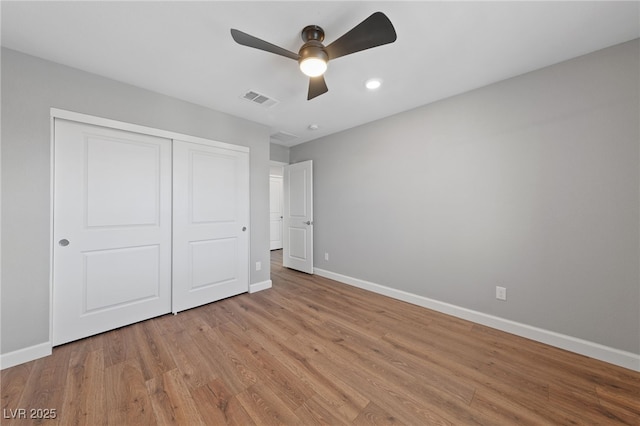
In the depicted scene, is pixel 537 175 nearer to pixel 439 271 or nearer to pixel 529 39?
pixel 529 39

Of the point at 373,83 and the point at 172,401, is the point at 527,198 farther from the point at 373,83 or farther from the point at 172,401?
the point at 172,401

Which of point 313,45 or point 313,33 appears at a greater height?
point 313,33

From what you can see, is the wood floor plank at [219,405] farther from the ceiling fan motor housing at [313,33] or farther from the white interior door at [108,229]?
the ceiling fan motor housing at [313,33]

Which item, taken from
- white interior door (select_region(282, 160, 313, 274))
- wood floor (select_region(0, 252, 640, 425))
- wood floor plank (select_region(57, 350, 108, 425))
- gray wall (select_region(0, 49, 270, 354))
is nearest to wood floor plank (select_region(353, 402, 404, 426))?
wood floor (select_region(0, 252, 640, 425))

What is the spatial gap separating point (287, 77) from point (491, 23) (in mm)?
1634

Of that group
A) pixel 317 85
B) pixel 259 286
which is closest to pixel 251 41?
pixel 317 85

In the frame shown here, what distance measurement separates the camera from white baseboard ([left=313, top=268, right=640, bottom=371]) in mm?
1784

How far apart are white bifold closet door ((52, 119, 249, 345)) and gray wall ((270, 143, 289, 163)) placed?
1.31 metres

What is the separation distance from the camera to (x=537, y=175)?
2.13 meters

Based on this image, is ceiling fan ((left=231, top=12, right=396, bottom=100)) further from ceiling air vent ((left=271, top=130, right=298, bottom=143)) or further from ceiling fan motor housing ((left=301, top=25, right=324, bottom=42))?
ceiling air vent ((left=271, top=130, right=298, bottom=143))

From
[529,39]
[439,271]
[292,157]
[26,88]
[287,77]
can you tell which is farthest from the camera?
[292,157]

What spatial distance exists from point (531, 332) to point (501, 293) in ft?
1.23

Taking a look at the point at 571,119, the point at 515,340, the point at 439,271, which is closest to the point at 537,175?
the point at 571,119

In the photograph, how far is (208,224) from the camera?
9.66ft
